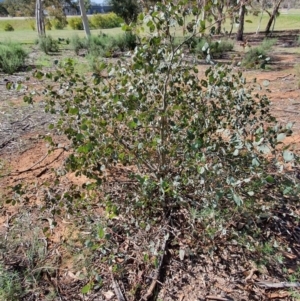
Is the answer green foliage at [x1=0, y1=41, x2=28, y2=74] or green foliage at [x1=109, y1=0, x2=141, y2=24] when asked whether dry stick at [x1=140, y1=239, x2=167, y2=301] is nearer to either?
green foliage at [x1=0, y1=41, x2=28, y2=74]

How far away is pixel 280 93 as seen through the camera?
546 cm

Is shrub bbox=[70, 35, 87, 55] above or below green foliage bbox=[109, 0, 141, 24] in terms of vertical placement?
below

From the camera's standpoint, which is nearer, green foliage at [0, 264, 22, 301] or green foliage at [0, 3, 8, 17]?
green foliage at [0, 264, 22, 301]

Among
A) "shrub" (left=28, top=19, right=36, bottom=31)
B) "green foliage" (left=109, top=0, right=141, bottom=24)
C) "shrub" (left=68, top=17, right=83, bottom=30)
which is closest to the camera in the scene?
"green foliage" (left=109, top=0, right=141, bottom=24)

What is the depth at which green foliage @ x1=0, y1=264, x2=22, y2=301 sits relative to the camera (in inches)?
67.4

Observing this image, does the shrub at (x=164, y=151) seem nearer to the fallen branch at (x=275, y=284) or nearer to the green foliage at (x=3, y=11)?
the fallen branch at (x=275, y=284)

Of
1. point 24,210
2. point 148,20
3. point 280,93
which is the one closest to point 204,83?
point 148,20

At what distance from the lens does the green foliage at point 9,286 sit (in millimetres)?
1713

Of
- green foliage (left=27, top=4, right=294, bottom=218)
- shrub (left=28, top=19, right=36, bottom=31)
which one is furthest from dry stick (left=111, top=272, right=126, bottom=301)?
shrub (left=28, top=19, right=36, bottom=31)

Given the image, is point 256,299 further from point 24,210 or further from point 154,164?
point 24,210

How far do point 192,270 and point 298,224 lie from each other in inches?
35.3

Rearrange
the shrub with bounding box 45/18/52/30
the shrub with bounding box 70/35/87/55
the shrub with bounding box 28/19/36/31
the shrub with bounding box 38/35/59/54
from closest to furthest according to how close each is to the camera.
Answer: the shrub with bounding box 38/35/59/54 → the shrub with bounding box 70/35/87/55 → the shrub with bounding box 45/18/52/30 → the shrub with bounding box 28/19/36/31

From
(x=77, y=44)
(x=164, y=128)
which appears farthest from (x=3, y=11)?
(x=164, y=128)

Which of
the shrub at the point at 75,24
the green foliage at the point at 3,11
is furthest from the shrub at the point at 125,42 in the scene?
the green foliage at the point at 3,11
